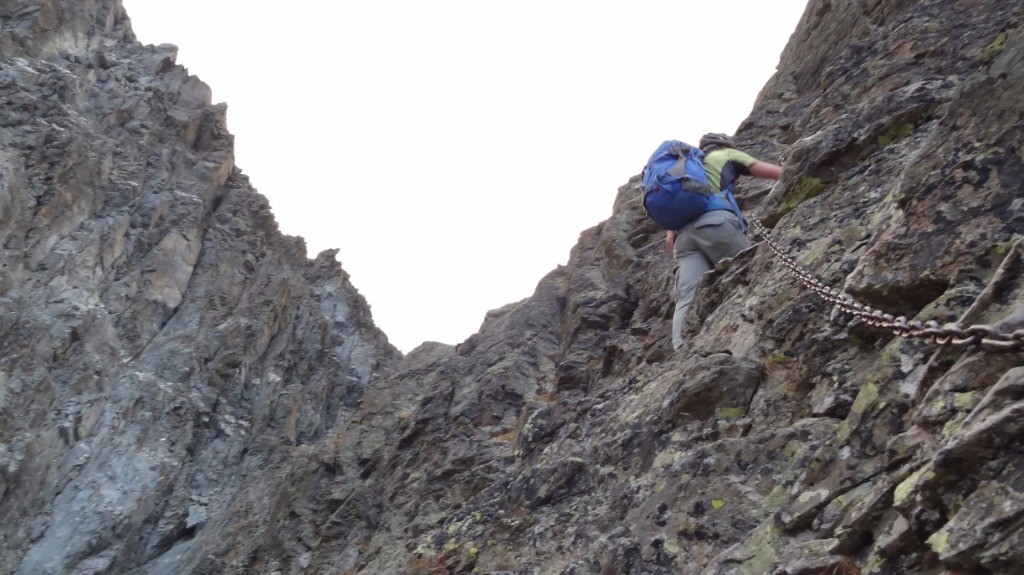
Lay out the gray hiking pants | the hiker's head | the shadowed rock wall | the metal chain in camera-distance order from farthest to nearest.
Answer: the shadowed rock wall, the hiker's head, the gray hiking pants, the metal chain

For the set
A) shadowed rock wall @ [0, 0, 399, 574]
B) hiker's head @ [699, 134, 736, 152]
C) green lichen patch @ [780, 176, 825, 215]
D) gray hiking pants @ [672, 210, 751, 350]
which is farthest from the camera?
shadowed rock wall @ [0, 0, 399, 574]

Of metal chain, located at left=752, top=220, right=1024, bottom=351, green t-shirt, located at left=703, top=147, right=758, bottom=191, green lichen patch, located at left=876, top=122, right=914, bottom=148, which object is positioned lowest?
metal chain, located at left=752, top=220, right=1024, bottom=351

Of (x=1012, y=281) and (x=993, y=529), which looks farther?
(x=1012, y=281)

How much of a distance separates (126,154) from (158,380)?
1089 cm

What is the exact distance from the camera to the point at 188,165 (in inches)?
1489

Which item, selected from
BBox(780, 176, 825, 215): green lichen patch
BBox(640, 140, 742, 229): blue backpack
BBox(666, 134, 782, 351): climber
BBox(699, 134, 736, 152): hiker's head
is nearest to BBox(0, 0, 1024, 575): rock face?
BBox(780, 176, 825, 215): green lichen patch

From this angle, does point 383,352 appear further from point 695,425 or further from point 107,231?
point 695,425

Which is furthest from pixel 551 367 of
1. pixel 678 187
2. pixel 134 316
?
pixel 134 316

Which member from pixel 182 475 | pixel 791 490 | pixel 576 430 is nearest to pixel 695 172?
pixel 576 430

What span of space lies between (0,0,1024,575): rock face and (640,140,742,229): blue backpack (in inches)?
30.8

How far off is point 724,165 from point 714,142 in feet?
1.83

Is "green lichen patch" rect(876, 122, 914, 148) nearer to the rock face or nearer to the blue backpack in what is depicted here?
the rock face

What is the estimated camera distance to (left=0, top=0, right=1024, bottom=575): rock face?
18.6ft

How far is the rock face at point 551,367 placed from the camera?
18.6 ft
